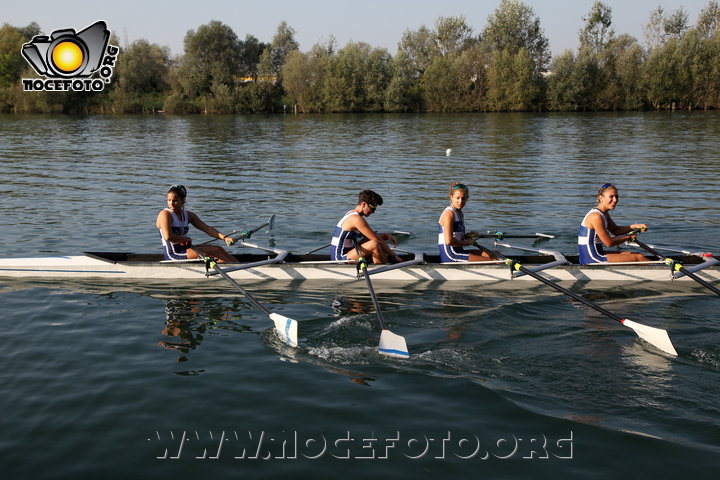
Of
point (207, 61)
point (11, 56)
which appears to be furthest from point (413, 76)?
point (11, 56)

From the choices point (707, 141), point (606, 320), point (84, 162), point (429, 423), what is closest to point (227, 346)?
point (429, 423)

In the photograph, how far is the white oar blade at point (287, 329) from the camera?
8094 mm

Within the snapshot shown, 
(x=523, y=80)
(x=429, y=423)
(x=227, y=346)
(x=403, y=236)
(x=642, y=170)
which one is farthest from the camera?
(x=523, y=80)

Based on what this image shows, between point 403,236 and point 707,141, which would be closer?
point 403,236

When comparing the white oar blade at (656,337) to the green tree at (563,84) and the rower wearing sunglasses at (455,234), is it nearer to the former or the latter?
the rower wearing sunglasses at (455,234)

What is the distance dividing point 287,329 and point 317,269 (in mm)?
2521

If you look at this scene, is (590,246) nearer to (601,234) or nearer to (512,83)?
(601,234)

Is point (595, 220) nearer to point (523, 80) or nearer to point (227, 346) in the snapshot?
point (227, 346)

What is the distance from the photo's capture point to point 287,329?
26.8ft

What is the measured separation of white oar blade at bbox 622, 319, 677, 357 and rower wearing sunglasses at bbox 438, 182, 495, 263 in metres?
3.11

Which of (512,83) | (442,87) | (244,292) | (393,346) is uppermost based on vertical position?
(512,83)

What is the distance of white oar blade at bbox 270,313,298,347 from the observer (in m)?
8.09

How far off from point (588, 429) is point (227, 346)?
436 cm

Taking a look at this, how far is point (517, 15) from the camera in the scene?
78.6m
